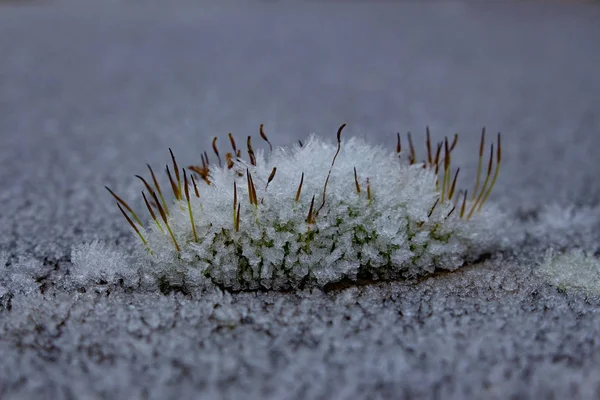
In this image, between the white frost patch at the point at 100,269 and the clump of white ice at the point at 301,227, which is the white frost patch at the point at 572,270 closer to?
the clump of white ice at the point at 301,227

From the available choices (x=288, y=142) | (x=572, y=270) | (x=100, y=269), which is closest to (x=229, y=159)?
(x=100, y=269)

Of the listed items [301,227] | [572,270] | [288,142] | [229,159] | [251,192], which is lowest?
[572,270]

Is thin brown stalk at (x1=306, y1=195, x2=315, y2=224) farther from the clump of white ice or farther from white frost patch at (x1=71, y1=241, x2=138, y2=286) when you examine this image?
white frost patch at (x1=71, y1=241, x2=138, y2=286)

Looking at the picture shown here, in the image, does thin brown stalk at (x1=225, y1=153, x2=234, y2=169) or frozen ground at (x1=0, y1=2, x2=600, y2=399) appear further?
thin brown stalk at (x1=225, y1=153, x2=234, y2=169)

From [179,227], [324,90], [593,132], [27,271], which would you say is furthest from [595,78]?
[27,271]

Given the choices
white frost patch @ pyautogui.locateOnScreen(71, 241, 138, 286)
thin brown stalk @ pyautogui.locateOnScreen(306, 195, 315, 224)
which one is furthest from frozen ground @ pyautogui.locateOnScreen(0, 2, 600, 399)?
thin brown stalk @ pyautogui.locateOnScreen(306, 195, 315, 224)

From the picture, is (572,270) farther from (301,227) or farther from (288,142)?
(288,142)
